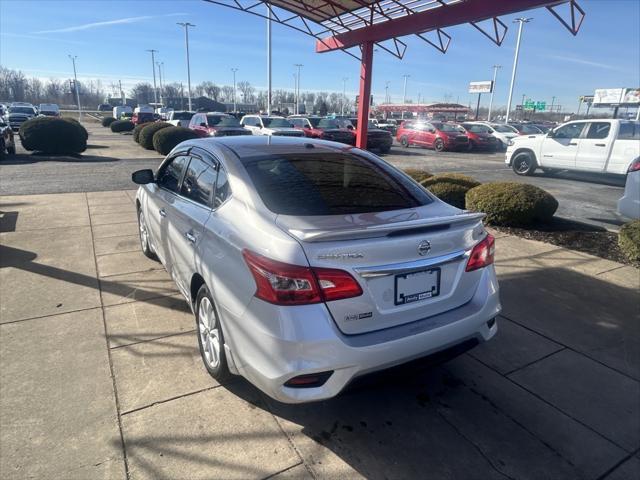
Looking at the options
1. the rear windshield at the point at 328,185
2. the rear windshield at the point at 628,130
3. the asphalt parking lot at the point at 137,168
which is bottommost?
the asphalt parking lot at the point at 137,168

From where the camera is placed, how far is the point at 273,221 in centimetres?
237

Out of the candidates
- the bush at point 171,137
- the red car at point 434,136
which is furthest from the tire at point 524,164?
the bush at point 171,137

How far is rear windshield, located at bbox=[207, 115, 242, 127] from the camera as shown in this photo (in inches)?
703

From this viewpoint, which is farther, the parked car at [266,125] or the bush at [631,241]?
the parked car at [266,125]

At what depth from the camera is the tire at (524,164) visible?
14.1 metres

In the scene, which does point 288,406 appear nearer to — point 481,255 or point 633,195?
point 481,255

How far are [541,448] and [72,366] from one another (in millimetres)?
3188

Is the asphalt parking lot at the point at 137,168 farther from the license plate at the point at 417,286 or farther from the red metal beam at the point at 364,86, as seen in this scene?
the license plate at the point at 417,286

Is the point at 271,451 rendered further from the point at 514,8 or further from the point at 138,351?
the point at 514,8

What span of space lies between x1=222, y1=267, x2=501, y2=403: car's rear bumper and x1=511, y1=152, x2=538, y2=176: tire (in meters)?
13.6

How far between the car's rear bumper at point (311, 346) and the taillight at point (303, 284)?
0.05m

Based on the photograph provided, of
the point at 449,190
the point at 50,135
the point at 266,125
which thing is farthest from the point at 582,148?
the point at 50,135

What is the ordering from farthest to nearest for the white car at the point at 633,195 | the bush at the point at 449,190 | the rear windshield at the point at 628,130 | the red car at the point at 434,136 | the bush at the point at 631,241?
the red car at the point at 434,136
the rear windshield at the point at 628,130
the bush at the point at 449,190
the white car at the point at 633,195
the bush at the point at 631,241

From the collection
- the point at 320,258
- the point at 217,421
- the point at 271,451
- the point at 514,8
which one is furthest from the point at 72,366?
the point at 514,8
